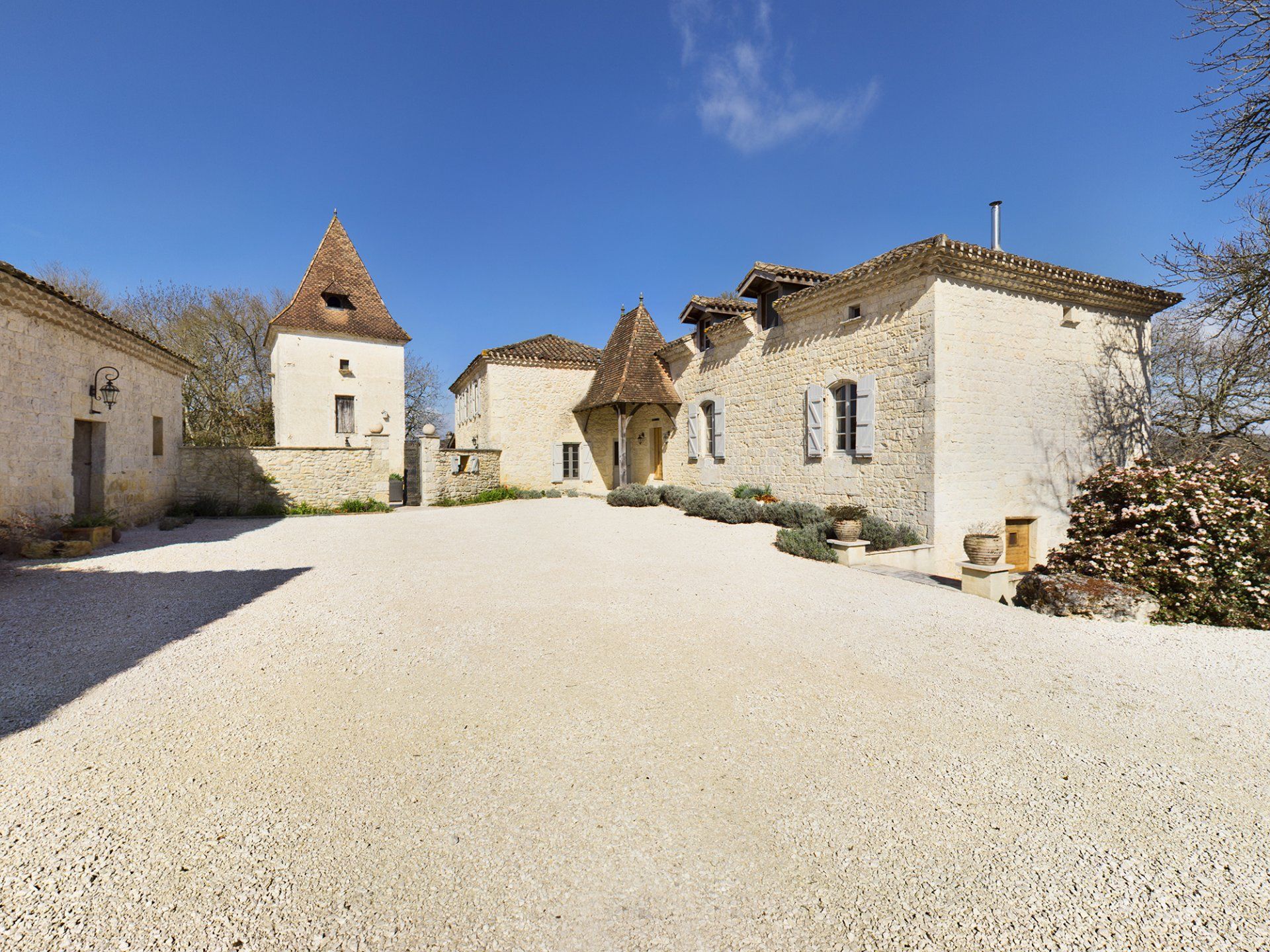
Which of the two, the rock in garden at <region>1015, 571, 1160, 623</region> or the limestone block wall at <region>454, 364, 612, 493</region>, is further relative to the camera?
the limestone block wall at <region>454, 364, 612, 493</region>

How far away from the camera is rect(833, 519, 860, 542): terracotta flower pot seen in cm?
810

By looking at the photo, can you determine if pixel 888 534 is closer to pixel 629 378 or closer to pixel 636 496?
pixel 636 496

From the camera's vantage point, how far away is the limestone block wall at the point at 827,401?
9.42 meters

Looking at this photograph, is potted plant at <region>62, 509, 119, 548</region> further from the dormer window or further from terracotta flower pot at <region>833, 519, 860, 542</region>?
the dormer window

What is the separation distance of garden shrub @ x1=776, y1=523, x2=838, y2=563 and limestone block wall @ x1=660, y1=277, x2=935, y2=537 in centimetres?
185

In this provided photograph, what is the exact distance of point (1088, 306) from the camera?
10.6 meters

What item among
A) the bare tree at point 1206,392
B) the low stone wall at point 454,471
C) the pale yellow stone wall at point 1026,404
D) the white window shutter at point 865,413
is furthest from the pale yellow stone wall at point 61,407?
the bare tree at point 1206,392

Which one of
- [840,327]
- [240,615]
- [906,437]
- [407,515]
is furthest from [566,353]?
[240,615]

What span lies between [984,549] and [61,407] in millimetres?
Answer: 13213

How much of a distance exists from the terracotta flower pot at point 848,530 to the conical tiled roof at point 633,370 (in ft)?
28.9

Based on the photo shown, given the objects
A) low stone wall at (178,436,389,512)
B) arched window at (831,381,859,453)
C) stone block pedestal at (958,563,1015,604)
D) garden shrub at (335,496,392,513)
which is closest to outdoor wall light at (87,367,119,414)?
low stone wall at (178,436,389,512)

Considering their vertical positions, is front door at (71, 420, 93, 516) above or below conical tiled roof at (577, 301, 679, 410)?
below

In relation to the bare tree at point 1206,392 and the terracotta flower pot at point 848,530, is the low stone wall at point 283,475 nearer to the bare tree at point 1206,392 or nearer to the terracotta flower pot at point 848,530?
the terracotta flower pot at point 848,530

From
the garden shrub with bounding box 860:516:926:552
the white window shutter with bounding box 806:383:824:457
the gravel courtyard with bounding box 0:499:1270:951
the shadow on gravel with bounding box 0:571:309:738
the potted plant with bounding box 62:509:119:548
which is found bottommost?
the gravel courtyard with bounding box 0:499:1270:951
